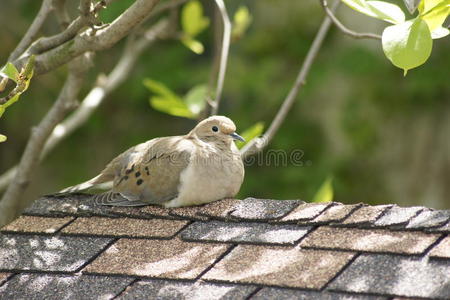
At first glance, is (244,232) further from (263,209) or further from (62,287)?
(62,287)

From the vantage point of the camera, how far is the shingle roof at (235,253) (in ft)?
6.62

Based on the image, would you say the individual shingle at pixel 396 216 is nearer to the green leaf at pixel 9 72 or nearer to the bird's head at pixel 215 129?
the bird's head at pixel 215 129

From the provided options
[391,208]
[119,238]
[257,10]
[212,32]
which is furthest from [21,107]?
[391,208]

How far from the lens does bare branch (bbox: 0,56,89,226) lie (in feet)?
11.7

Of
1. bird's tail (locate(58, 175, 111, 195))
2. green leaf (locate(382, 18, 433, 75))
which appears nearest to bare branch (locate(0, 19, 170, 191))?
bird's tail (locate(58, 175, 111, 195))

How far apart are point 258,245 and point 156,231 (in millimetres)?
392

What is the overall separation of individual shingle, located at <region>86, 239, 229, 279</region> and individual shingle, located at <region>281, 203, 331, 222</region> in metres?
0.22

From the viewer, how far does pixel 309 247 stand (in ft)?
7.21

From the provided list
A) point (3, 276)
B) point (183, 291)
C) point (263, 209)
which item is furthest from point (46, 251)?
point (263, 209)

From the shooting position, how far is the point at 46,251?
2.46m

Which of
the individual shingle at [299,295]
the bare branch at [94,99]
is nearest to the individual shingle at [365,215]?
the individual shingle at [299,295]

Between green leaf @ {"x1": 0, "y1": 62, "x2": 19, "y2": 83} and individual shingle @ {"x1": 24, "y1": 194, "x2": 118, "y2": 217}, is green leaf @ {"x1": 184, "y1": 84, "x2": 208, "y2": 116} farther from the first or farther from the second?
green leaf @ {"x1": 0, "y1": 62, "x2": 19, "y2": 83}

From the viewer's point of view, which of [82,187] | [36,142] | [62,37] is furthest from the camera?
[36,142]

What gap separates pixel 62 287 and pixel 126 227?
360 mm
